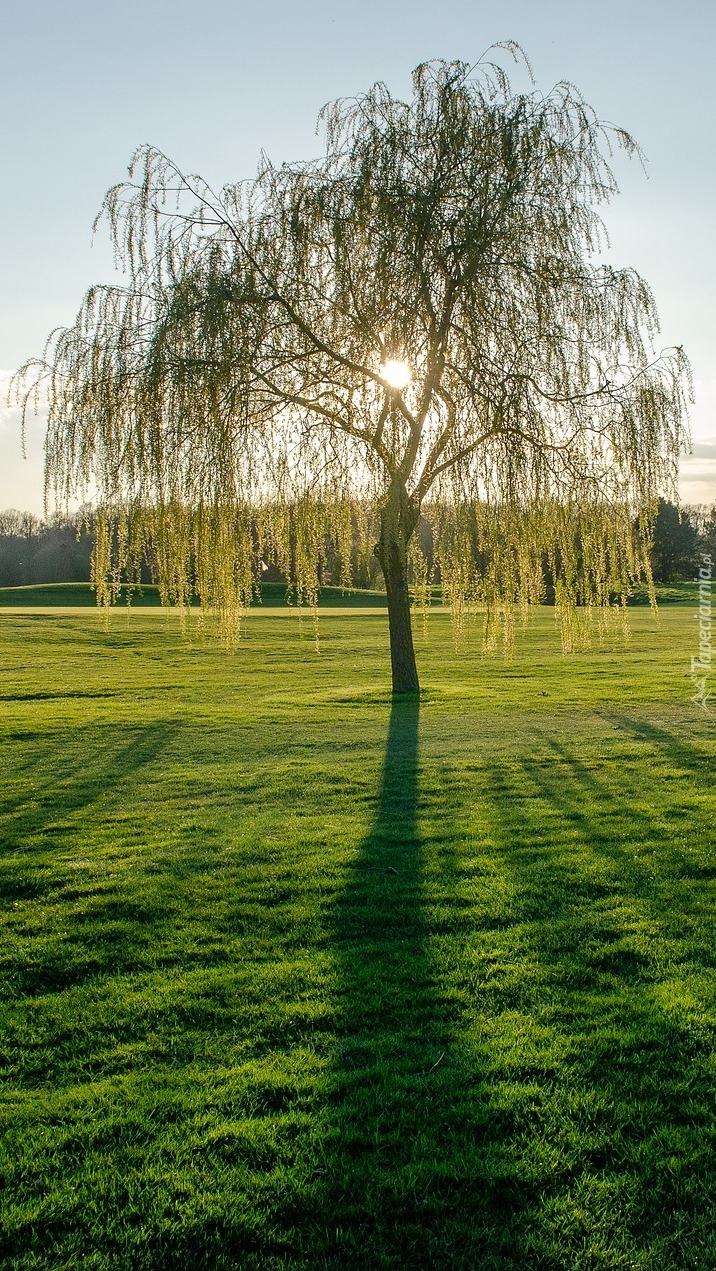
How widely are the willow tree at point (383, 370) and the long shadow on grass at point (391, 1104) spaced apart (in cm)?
542

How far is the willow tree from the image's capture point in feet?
28.9

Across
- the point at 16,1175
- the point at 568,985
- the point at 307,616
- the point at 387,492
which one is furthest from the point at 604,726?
the point at 307,616

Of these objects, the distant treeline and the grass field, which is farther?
the distant treeline

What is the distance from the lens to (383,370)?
9648 mm

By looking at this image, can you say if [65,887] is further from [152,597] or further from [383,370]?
[152,597]

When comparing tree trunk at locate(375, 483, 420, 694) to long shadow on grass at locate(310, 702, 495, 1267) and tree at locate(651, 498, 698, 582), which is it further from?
tree at locate(651, 498, 698, 582)

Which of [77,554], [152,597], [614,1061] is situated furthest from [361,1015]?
[77,554]

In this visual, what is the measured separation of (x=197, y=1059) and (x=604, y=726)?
9.36m

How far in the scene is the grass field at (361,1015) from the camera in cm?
256

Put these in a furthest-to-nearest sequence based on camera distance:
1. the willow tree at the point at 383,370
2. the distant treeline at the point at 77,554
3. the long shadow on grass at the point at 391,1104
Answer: the distant treeline at the point at 77,554
the willow tree at the point at 383,370
the long shadow on grass at the point at 391,1104

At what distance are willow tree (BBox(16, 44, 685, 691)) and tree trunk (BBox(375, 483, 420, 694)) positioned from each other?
9 cm
